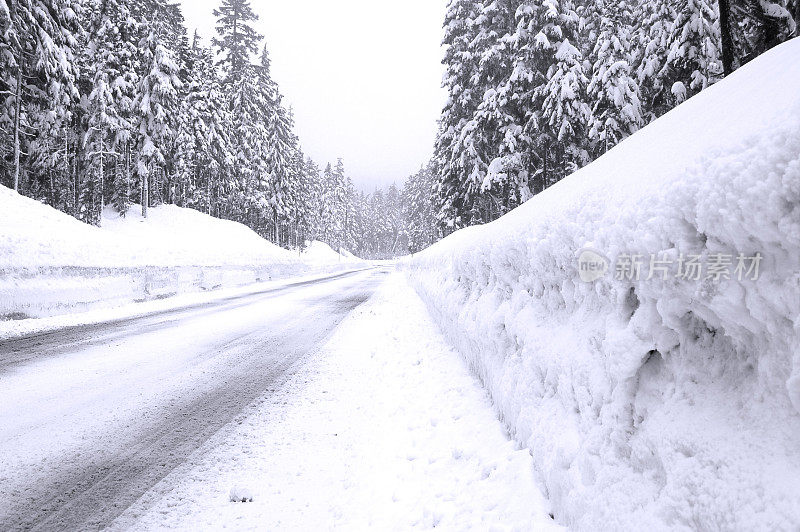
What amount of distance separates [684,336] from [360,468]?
7.19 feet

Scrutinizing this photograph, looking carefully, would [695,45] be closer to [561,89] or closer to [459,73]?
[561,89]

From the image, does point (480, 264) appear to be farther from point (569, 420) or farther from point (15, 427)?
point (15, 427)

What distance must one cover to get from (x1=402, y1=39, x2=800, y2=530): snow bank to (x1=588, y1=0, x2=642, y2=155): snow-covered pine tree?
1696 cm

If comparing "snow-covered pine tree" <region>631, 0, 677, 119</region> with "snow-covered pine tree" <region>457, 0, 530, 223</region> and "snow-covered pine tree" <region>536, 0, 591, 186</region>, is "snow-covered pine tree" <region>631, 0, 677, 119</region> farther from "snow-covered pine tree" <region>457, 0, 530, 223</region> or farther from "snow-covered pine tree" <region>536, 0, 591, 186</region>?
"snow-covered pine tree" <region>457, 0, 530, 223</region>

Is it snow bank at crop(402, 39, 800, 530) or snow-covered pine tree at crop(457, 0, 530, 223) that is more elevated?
snow-covered pine tree at crop(457, 0, 530, 223)

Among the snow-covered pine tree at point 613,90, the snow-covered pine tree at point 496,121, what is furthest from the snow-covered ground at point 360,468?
the snow-covered pine tree at point 613,90

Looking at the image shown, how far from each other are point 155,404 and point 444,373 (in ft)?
9.27

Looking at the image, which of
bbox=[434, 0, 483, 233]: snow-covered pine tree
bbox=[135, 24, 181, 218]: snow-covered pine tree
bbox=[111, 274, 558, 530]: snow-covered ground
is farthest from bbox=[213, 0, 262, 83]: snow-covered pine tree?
bbox=[111, 274, 558, 530]: snow-covered ground

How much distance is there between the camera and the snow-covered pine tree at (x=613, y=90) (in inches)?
665

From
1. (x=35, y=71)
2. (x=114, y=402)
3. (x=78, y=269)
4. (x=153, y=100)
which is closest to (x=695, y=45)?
(x=114, y=402)

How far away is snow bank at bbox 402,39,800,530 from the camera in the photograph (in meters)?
1.06

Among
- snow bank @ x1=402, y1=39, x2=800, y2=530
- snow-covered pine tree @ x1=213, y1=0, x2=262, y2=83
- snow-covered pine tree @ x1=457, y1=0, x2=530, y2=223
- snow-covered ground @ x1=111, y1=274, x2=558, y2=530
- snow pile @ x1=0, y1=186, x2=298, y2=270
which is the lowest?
snow-covered ground @ x1=111, y1=274, x2=558, y2=530

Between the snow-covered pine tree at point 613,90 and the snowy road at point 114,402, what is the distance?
15.1m

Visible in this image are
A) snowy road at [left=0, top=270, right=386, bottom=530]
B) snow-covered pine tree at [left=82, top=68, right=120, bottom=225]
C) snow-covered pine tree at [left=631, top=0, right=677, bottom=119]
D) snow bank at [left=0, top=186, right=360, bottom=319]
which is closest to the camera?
snowy road at [left=0, top=270, right=386, bottom=530]
